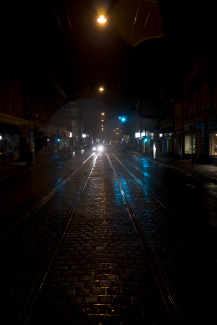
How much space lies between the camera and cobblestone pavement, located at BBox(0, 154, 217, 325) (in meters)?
2.80

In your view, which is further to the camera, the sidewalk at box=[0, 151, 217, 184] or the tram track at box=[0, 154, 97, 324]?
the sidewalk at box=[0, 151, 217, 184]

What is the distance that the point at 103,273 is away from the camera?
369 cm

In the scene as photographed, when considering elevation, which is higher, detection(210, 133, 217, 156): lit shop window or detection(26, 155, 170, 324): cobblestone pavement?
detection(210, 133, 217, 156): lit shop window

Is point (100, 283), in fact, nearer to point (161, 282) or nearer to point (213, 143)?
point (161, 282)

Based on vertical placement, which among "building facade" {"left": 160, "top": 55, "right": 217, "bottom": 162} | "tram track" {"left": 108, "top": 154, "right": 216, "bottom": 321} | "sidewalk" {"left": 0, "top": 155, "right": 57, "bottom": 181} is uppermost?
"building facade" {"left": 160, "top": 55, "right": 217, "bottom": 162}

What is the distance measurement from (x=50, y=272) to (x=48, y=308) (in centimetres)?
86

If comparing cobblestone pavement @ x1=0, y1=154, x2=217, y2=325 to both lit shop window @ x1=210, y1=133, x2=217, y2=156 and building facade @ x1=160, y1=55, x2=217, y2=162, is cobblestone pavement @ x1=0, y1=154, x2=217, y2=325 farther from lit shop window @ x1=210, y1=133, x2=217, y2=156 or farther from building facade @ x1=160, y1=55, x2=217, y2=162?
lit shop window @ x1=210, y1=133, x2=217, y2=156

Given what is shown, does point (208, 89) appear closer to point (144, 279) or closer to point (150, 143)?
point (144, 279)

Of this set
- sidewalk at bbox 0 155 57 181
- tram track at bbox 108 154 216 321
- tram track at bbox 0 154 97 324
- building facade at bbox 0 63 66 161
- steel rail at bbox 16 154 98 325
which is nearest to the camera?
steel rail at bbox 16 154 98 325

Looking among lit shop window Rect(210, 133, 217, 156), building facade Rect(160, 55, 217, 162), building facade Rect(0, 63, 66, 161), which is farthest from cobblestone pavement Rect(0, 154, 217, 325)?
building facade Rect(0, 63, 66, 161)

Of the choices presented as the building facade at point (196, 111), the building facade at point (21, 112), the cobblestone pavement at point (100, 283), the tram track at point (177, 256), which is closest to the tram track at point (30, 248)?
the cobblestone pavement at point (100, 283)

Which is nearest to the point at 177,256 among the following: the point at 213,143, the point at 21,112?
the point at 213,143

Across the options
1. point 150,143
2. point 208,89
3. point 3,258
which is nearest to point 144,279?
point 3,258

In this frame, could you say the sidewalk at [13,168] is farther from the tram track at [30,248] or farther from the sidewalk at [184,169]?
the tram track at [30,248]
